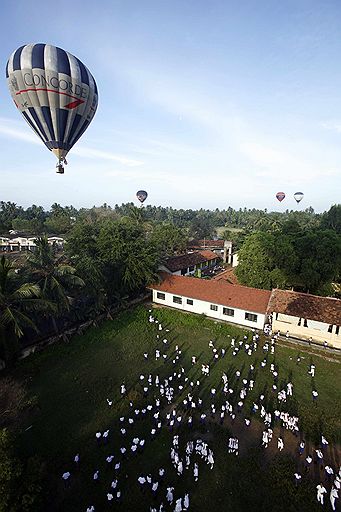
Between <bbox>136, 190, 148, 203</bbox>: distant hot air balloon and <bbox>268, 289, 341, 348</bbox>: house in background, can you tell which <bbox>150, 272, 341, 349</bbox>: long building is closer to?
<bbox>268, 289, 341, 348</bbox>: house in background

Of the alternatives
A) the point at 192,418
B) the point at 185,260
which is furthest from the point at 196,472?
the point at 185,260

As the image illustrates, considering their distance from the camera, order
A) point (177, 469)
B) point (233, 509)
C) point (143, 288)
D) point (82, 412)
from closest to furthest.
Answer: point (233, 509) → point (177, 469) → point (82, 412) → point (143, 288)

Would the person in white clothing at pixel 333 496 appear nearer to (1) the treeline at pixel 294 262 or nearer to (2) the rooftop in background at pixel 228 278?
(1) the treeline at pixel 294 262

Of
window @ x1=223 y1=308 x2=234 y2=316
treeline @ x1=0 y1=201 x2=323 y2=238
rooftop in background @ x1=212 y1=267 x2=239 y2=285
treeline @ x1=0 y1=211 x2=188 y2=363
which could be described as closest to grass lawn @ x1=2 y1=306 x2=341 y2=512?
treeline @ x1=0 y1=211 x2=188 y2=363

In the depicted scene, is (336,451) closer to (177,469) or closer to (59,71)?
(177,469)

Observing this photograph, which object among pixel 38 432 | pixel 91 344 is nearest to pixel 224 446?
pixel 38 432

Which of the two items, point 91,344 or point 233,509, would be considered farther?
point 91,344

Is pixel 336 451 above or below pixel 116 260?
below

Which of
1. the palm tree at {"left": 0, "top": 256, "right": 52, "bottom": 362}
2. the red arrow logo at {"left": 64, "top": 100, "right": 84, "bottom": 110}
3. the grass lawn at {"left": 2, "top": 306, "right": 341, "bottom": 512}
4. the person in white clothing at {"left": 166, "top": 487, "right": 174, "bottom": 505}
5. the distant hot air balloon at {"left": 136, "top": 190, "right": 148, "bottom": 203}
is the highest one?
the red arrow logo at {"left": 64, "top": 100, "right": 84, "bottom": 110}
